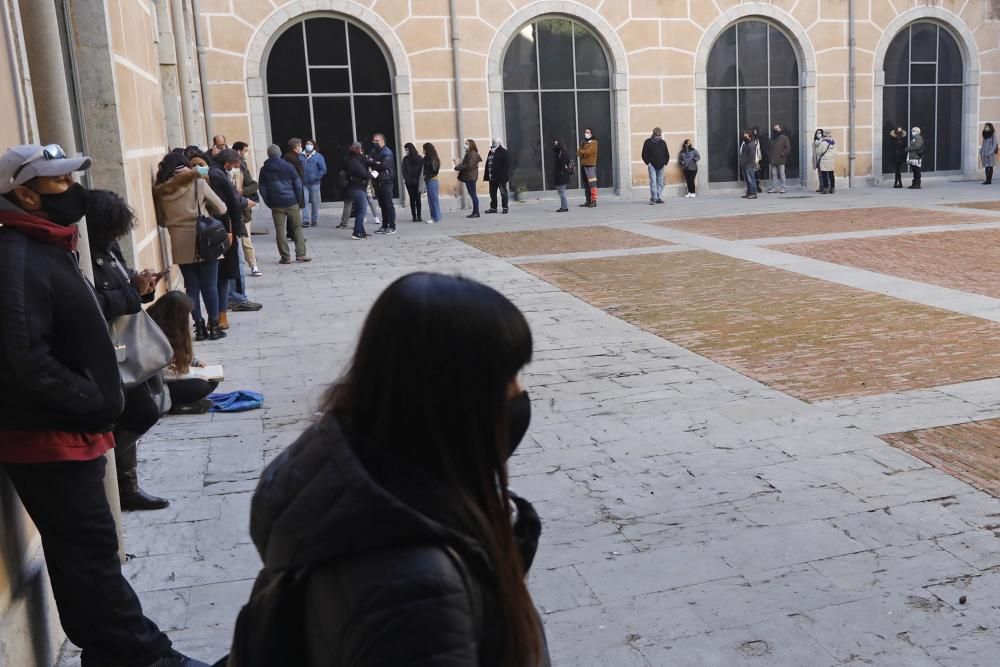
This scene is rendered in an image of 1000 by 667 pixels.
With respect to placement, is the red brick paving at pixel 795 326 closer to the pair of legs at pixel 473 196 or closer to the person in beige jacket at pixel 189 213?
the person in beige jacket at pixel 189 213

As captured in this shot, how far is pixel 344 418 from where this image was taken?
1476 millimetres

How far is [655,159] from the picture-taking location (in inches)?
903

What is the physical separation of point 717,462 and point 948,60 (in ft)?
83.4

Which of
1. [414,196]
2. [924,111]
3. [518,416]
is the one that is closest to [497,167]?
[414,196]

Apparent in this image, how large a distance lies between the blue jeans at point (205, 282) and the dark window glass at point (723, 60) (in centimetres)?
1857

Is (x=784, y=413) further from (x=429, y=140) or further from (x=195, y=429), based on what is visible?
(x=429, y=140)

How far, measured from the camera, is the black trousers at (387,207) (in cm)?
1805

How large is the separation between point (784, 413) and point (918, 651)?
9.55 ft

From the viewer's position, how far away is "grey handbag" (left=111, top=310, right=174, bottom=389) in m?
4.33

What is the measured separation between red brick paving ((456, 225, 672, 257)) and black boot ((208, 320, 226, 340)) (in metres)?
5.98

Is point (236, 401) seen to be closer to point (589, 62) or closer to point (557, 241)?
point (557, 241)

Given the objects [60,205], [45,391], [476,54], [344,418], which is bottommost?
[45,391]

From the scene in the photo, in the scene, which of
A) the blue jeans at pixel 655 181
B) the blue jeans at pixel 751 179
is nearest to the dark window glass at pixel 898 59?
the blue jeans at pixel 751 179

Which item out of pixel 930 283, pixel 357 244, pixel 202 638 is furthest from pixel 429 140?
pixel 202 638
